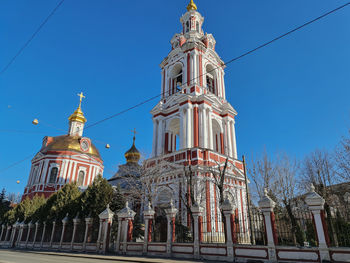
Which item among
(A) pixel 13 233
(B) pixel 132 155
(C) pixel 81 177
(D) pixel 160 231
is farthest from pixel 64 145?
(D) pixel 160 231

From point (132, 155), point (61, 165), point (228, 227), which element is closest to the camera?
point (228, 227)

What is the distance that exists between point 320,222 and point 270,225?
184 centimetres

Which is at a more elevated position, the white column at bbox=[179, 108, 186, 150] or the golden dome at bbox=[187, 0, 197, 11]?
the golden dome at bbox=[187, 0, 197, 11]

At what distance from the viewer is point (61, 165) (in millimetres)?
40875

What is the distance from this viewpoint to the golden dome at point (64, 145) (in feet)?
139

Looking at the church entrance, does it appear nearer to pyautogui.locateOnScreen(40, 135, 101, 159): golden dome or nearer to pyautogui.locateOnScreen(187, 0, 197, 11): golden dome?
pyautogui.locateOnScreen(187, 0, 197, 11): golden dome

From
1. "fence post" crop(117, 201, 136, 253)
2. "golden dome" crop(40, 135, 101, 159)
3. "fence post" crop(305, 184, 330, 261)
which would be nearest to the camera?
"fence post" crop(305, 184, 330, 261)

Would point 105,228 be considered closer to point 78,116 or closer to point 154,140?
point 154,140

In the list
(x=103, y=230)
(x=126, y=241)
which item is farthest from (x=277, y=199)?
(x=103, y=230)

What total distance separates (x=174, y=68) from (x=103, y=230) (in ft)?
65.4

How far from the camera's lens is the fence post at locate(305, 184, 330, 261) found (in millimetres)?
8305

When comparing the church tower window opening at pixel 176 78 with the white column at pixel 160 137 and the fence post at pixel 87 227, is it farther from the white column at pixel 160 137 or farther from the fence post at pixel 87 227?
the fence post at pixel 87 227

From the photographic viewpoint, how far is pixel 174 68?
2877 centimetres

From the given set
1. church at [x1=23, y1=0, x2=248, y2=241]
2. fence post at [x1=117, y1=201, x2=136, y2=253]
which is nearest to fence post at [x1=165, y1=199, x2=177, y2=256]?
church at [x1=23, y1=0, x2=248, y2=241]
